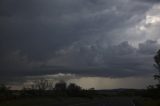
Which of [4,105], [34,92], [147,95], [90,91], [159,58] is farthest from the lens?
[90,91]

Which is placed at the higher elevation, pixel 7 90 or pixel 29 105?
pixel 7 90

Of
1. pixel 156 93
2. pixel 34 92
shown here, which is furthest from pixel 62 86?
pixel 156 93

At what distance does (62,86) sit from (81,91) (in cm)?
2294

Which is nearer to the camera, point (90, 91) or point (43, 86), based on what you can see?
point (43, 86)

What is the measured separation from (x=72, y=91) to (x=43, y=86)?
12215mm

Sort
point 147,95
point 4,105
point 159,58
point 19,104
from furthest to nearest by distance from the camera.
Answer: point 147,95 < point 159,58 < point 19,104 < point 4,105

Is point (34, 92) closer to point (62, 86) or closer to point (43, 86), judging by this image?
point (43, 86)

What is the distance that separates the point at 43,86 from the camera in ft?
459

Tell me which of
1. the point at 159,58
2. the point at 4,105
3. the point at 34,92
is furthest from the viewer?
the point at 34,92

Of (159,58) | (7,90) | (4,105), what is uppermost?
(159,58)

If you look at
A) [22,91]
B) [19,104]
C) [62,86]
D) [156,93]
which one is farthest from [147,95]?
[19,104]

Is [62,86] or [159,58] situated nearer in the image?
[159,58]

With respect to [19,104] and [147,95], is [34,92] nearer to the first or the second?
[147,95]

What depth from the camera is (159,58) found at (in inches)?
4336
